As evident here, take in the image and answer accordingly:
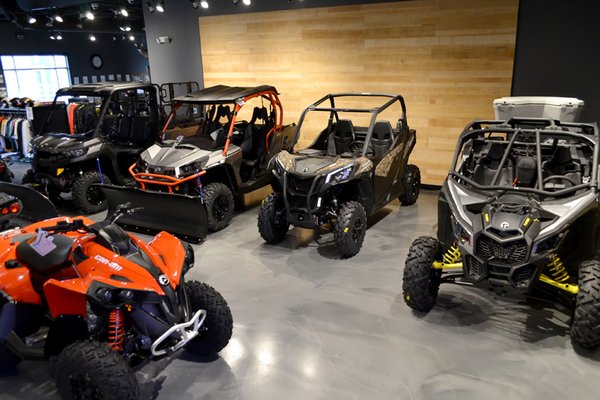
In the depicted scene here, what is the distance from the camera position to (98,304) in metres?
2.43

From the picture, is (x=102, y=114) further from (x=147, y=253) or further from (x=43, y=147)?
(x=147, y=253)

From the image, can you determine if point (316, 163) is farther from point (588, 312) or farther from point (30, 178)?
point (30, 178)

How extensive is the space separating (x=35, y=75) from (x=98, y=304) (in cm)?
1528

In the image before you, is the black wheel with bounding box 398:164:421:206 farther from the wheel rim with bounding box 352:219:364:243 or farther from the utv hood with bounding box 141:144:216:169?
the utv hood with bounding box 141:144:216:169

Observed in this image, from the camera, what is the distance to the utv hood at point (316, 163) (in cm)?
477

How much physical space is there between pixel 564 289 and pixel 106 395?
9.26ft

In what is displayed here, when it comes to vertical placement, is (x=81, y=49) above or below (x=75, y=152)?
above

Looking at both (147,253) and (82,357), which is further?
(147,253)

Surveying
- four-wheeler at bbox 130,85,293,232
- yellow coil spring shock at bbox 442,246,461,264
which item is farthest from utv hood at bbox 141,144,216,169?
yellow coil spring shock at bbox 442,246,461,264

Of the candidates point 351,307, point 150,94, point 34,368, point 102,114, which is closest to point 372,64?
point 150,94

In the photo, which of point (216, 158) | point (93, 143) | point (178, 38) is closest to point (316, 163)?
point (216, 158)

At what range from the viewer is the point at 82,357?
93.8 inches

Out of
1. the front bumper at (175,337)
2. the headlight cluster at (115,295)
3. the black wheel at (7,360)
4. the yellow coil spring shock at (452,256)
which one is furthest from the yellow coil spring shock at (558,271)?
the black wheel at (7,360)

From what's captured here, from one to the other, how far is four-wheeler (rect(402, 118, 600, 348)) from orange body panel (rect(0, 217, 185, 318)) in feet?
5.74
